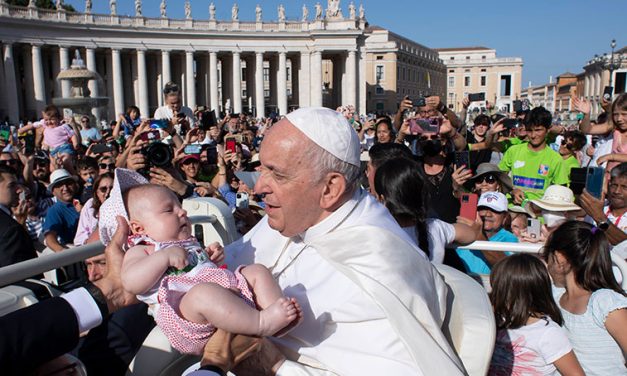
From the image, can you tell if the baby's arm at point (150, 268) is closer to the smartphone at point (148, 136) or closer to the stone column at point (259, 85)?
the smartphone at point (148, 136)

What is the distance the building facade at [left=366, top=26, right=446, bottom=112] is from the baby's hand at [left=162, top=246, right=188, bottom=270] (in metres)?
87.8

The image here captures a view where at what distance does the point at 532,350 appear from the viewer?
2980 millimetres

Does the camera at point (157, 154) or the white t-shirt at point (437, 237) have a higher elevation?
the camera at point (157, 154)

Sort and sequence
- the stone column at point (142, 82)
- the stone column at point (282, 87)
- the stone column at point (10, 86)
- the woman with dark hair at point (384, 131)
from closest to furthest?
the woman with dark hair at point (384, 131) < the stone column at point (10, 86) < the stone column at point (142, 82) < the stone column at point (282, 87)

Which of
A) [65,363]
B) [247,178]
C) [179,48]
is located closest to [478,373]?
[65,363]

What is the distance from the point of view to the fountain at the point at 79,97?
2184 centimetres

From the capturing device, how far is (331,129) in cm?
244

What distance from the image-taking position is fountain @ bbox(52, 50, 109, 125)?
21844mm

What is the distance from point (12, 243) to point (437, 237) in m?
3.46

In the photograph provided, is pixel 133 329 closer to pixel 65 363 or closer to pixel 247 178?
pixel 65 363

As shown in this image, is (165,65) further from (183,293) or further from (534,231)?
(183,293)

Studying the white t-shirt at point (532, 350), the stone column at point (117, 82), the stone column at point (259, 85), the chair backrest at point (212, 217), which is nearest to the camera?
the white t-shirt at point (532, 350)

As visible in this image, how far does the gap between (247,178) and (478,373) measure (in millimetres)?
2560

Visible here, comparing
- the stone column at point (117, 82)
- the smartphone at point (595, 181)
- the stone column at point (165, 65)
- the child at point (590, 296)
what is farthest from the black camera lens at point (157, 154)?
the stone column at point (165, 65)
